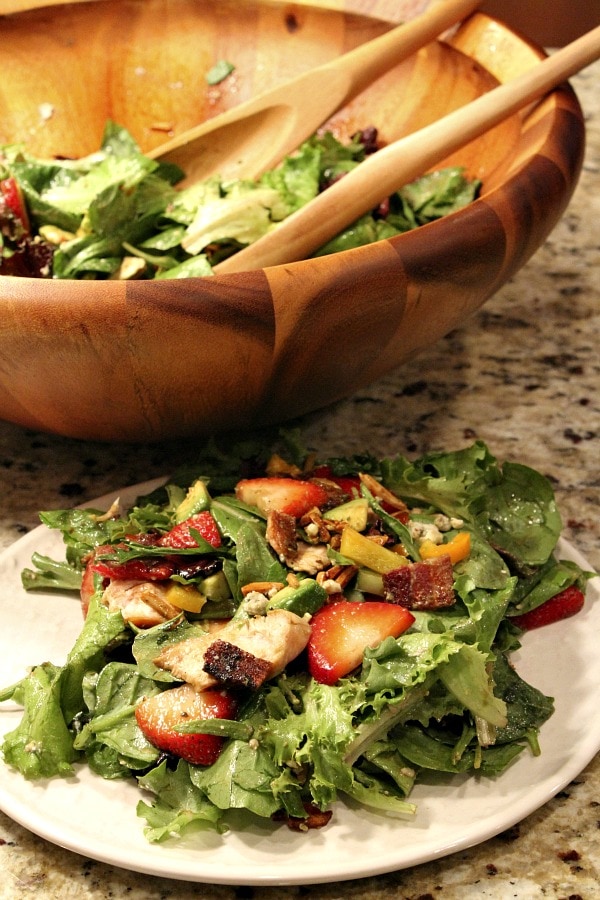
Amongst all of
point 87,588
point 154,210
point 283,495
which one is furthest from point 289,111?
point 87,588

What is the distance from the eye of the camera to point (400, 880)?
3.12 ft

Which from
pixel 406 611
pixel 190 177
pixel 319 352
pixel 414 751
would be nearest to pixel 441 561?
pixel 406 611

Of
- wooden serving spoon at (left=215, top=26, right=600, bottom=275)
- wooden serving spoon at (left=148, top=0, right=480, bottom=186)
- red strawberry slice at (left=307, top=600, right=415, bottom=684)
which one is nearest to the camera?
red strawberry slice at (left=307, top=600, right=415, bottom=684)

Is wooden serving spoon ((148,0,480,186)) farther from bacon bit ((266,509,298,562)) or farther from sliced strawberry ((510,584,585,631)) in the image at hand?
sliced strawberry ((510,584,585,631))

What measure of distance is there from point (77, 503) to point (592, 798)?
30.8 inches

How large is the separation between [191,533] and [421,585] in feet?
0.83

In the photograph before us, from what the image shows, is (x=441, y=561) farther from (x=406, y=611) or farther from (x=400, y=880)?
(x=400, y=880)

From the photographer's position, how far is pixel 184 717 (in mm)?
979

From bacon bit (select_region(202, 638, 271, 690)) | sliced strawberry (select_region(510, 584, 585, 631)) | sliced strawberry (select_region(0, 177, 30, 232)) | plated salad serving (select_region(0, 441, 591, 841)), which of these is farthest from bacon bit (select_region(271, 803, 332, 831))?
sliced strawberry (select_region(0, 177, 30, 232))

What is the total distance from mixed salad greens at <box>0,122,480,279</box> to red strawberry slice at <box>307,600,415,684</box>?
0.63m

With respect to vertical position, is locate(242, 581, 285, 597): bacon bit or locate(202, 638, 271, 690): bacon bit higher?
locate(202, 638, 271, 690): bacon bit

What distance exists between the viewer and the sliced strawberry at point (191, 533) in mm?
1133

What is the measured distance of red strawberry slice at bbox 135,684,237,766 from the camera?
0.97 metres

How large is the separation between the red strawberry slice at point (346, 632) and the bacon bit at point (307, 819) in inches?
4.6
